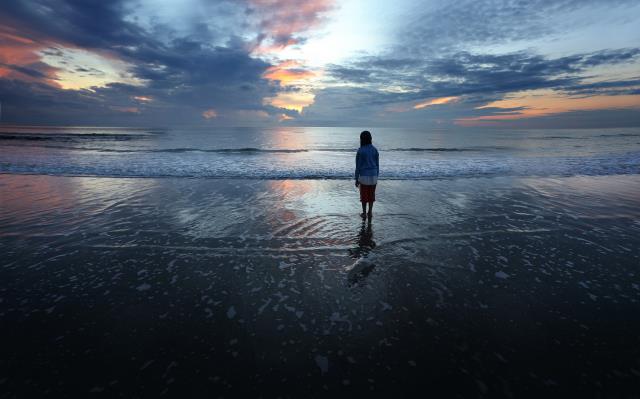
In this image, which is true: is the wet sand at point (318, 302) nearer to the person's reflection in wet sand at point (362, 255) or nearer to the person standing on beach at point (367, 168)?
the person's reflection in wet sand at point (362, 255)

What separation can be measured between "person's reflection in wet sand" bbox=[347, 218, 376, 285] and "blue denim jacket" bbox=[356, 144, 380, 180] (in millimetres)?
1478

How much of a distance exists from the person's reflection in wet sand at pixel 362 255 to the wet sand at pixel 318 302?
0.14 feet

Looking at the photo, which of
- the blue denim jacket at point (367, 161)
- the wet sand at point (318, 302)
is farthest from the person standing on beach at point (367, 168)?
the wet sand at point (318, 302)

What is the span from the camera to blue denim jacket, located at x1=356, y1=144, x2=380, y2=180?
27.8ft

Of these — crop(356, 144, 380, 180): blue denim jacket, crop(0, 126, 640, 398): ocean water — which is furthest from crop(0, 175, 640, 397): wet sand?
crop(356, 144, 380, 180): blue denim jacket

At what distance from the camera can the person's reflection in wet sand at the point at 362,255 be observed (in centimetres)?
549

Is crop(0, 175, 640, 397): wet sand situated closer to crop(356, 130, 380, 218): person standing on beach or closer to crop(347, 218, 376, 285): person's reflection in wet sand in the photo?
crop(347, 218, 376, 285): person's reflection in wet sand

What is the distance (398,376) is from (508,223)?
693cm

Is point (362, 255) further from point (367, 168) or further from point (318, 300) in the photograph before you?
point (367, 168)

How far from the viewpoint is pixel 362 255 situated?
20.9ft

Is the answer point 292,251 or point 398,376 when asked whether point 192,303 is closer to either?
point 292,251

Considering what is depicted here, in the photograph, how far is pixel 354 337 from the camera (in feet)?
12.5

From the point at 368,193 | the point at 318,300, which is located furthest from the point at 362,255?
the point at 368,193

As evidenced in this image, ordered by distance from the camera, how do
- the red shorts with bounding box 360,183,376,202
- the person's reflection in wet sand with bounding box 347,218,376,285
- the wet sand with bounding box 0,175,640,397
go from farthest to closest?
1. the red shorts with bounding box 360,183,376,202
2. the person's reflection in wet sand with bounding box 347,218,376,285
3. the wet sand with bounding box 0,175,640,397
